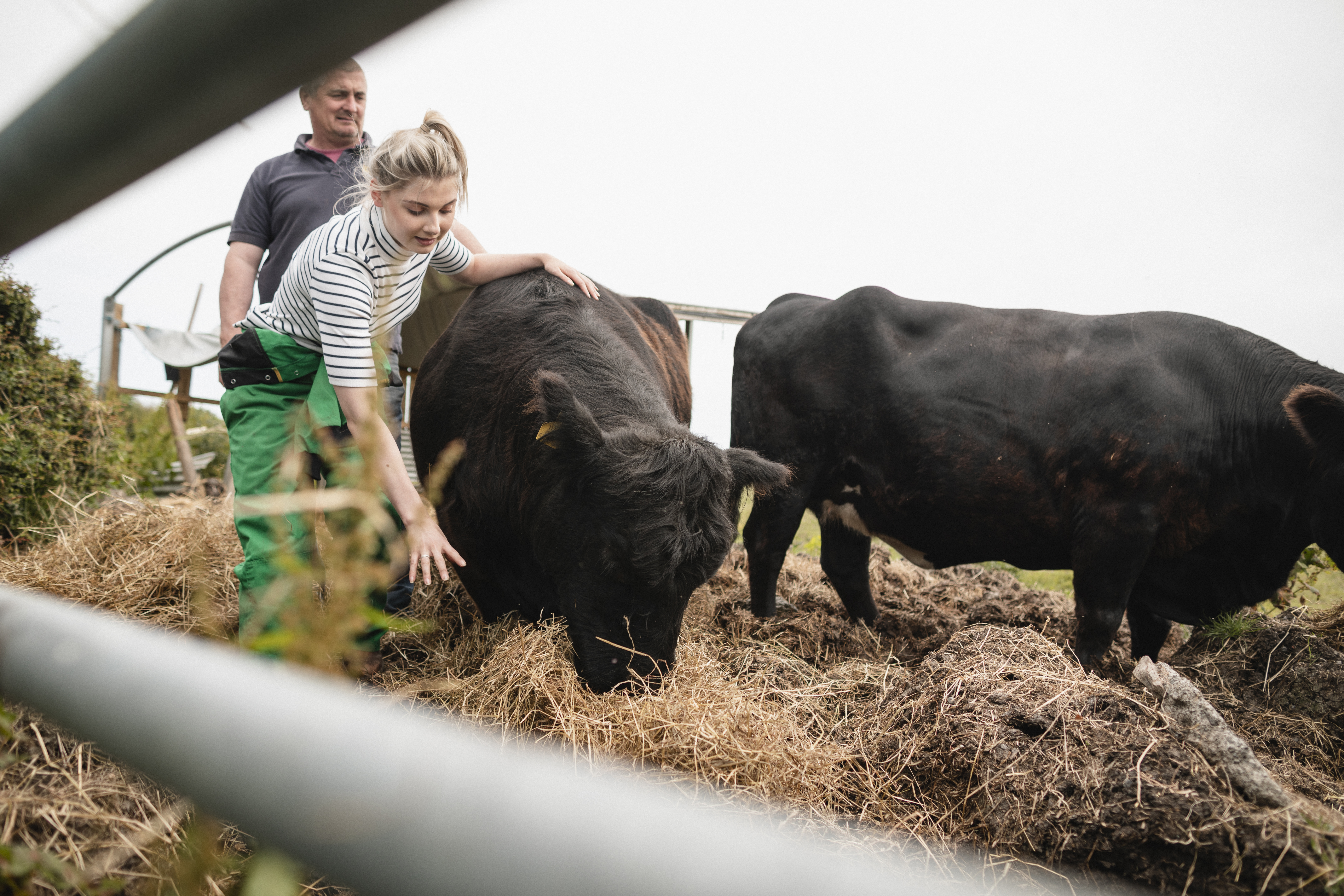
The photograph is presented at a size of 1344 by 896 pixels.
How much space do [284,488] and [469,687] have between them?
2.51 meters

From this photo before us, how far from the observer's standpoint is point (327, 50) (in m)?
0.43

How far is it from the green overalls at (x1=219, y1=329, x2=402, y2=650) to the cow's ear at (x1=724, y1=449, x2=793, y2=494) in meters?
1.56

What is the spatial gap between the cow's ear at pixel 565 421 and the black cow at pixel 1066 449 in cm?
236

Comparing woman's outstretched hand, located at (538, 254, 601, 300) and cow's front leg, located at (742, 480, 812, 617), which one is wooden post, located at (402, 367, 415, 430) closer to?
woman's outstretched hand, located at (538, 254, 601, 300)

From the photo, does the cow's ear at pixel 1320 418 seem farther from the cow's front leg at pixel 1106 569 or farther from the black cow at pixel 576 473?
the black cow at pixel 576 473

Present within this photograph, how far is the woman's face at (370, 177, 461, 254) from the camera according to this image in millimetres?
2902

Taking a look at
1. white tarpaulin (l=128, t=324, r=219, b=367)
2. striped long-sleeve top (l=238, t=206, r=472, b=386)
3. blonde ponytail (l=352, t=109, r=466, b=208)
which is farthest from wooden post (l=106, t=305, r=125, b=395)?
blonde ponytail (l=352, t=109, r=466, b=208)

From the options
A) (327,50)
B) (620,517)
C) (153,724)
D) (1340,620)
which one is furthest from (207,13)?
(1340,620)

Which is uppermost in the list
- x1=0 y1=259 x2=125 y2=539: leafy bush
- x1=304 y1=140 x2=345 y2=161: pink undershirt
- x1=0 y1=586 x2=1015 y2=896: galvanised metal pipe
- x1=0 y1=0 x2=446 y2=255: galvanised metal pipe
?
x1=304 y1=140 x2=345 y2=161: pink undershirt

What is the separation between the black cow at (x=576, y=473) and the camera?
10.2ft

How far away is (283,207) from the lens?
417cm

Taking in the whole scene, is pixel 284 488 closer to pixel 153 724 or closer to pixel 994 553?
pixel 153 724

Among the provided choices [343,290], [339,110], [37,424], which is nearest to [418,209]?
[343,290]

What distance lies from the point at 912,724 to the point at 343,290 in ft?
9.45
